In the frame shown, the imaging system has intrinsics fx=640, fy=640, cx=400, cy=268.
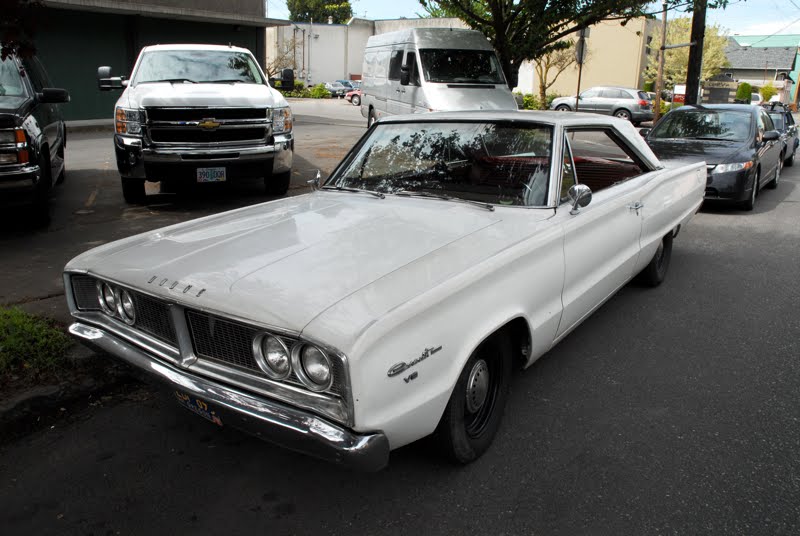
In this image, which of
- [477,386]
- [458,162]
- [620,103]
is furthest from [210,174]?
[620,103]

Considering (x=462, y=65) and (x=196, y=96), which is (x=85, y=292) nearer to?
(x=196, y=96)

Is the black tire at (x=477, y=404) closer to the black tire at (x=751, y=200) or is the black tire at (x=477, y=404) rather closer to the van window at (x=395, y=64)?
the black tire at (x=751, y=200)

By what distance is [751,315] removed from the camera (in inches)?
195

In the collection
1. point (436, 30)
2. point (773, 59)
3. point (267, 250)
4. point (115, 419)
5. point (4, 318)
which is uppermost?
point (773, 59)

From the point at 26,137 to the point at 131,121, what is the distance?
1431mm

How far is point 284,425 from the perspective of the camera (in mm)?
2273

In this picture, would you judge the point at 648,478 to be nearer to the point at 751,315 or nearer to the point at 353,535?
the point at 353,535

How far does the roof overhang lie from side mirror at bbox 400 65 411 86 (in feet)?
31.6

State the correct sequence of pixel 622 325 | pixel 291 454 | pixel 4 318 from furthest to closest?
1. pixel 622 325
2. pixel 4 318
3. pixel 291 454

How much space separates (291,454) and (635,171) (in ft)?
11.2

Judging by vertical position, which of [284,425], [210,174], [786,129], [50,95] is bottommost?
[284,425]

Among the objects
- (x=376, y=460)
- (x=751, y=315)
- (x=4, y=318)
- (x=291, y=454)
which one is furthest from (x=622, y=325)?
(x=4, y=318)

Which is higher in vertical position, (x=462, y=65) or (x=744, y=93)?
(x=744, y=93)

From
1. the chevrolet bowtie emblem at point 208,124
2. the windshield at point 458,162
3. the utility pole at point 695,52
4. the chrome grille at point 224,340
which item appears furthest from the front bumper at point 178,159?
the utility pole at point 695,52
